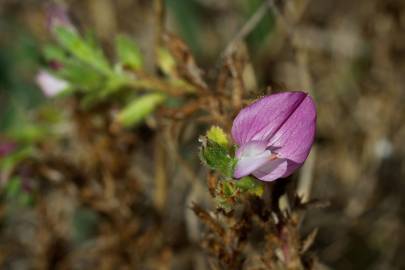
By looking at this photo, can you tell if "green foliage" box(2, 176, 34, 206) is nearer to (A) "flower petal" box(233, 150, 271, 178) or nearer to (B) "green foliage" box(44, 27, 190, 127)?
(B) "green foliage" box(44, 27, 190, 127)

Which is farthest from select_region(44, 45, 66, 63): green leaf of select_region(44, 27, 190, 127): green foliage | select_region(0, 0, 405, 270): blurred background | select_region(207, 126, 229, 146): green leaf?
select_region(207, 126, 229, 146): green leaf

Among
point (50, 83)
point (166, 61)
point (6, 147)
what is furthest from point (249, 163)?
point (6, 147)

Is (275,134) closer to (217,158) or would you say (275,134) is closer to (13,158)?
(217,158)

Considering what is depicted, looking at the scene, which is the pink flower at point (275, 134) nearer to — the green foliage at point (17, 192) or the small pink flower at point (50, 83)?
the small pink flower at point (50, 83)

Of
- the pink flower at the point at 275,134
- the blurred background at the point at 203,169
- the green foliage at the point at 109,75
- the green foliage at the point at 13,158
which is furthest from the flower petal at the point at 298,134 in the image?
the green foliage at the point at 13,158

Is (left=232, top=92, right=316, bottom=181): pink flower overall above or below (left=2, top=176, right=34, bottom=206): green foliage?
below
